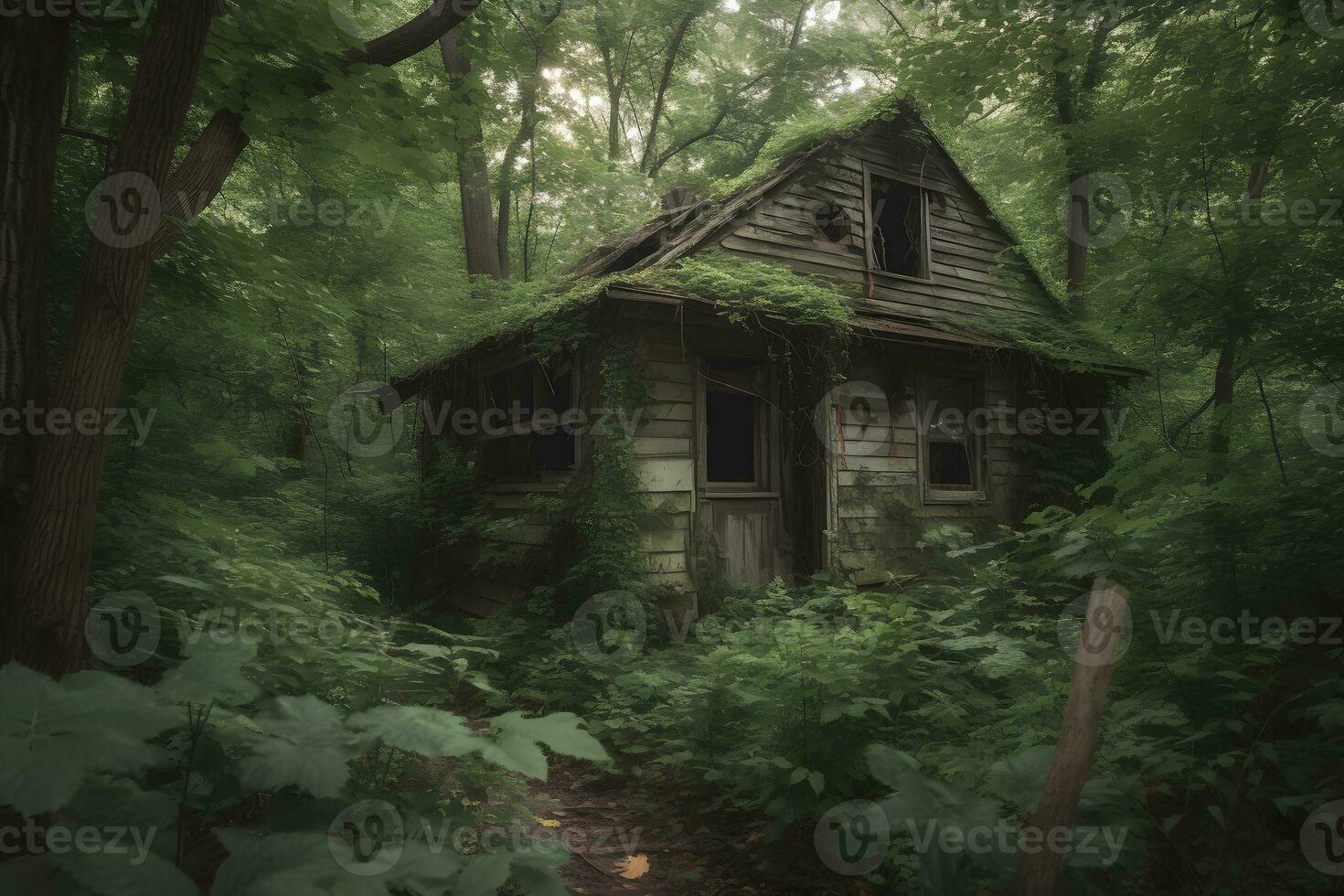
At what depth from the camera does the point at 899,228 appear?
11828 millimetres

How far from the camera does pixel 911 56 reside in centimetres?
693

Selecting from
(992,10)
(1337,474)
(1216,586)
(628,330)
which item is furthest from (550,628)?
(992,10)

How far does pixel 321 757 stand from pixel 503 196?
18407 mm

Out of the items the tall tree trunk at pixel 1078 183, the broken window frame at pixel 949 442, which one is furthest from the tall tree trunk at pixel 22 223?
the tall tree trunk at pixel 1078 183

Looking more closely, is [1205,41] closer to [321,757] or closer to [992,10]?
[992,10]

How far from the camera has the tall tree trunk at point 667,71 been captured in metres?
19.3

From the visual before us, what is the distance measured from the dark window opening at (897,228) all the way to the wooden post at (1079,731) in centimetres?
968

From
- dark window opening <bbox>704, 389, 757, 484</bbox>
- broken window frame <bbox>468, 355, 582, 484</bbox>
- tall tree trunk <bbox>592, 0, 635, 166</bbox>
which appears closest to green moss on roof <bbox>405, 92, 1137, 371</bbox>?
broken window frame <bbox>468, 355, 582, 484</bbox>

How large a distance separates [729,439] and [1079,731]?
9.91 m

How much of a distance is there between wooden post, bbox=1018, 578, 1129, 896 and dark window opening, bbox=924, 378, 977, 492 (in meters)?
9.03

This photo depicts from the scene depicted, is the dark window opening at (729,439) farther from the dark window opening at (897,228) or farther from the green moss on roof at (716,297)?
the dark window opening at (897,228)

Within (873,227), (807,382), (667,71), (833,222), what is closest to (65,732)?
(807,382)

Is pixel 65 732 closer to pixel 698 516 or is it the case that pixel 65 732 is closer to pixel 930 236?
pixel 698 516

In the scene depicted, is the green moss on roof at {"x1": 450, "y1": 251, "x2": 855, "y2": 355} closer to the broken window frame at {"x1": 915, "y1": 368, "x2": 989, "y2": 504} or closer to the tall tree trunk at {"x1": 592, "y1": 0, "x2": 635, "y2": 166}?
the broken window frame at {"x1": 915, "y1": 368, "x2": 989, "y2": 504}
